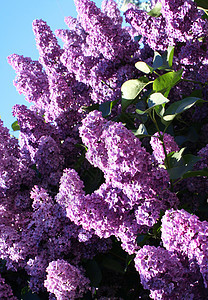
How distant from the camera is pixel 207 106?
7.79 feet

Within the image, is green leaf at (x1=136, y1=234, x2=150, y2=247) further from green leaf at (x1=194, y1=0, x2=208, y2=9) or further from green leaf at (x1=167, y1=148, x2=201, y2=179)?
green leaf at (x1=194, y1=0, x2=208, y2=9)

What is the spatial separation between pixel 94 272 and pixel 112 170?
81 cm

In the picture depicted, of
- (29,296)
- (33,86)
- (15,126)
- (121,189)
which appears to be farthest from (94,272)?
(33,86)

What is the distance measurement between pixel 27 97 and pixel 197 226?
203 centimetres

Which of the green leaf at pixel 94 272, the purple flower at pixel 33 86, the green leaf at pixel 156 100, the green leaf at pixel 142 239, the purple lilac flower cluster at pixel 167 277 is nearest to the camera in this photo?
the purple lilac flower cluster at pixel 167 277

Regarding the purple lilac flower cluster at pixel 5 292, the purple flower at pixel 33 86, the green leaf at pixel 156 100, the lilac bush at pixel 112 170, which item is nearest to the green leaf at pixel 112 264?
the lilac bush at pixel 112 170

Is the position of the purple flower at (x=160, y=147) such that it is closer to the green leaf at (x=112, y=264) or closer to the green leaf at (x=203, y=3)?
the green leaf at (x=112, y=264)

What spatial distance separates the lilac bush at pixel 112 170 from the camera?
161 centimetres

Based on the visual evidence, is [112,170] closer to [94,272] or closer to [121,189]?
[121,189]

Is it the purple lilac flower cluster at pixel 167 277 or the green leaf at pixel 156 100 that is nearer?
the purple lilac flower cluster at pixel 167 277

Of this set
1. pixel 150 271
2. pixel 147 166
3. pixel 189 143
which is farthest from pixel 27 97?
pixel 150 271

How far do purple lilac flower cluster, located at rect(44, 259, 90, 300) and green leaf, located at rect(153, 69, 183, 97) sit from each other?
1027 mm

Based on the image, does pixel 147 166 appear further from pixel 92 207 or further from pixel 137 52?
pixel 137 52

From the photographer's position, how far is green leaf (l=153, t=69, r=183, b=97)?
6.17ft
